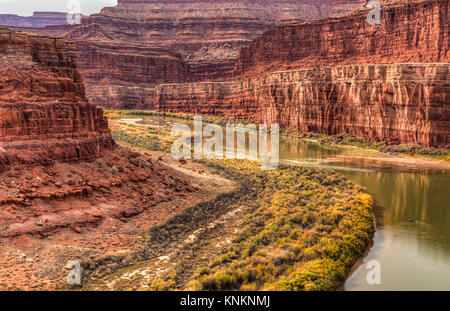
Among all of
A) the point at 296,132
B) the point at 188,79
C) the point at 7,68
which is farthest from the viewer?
the point at 188,79

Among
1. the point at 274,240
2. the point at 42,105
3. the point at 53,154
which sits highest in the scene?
the point at 42,105

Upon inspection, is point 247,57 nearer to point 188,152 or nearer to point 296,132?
point 296,132


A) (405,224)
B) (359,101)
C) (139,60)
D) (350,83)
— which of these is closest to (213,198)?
(405,224)

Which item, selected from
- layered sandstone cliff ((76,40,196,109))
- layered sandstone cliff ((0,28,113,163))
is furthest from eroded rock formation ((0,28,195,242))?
layered sandstone cliff ((76,40,196,109))

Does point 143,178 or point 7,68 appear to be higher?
point 7,68

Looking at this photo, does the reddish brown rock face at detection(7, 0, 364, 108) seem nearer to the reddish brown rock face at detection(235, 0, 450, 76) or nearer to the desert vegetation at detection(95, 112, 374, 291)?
the reddish brown rock face at detection(235, 0, 450, 76)

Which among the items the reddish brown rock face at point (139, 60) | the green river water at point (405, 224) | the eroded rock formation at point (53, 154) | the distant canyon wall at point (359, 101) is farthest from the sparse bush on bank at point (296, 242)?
the reddish brown rock face at point (139, 60)

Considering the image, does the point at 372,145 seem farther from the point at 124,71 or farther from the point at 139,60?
the point at 139,60
